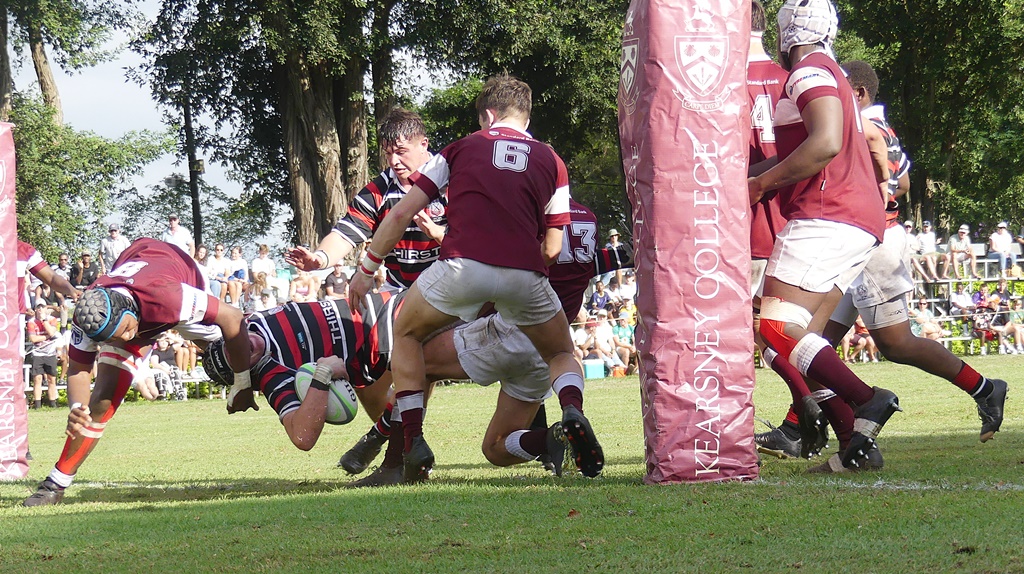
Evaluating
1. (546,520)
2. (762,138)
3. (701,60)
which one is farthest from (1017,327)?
(546,520)

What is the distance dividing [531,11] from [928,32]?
1446 centimetres

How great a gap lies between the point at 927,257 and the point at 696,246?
944 inches

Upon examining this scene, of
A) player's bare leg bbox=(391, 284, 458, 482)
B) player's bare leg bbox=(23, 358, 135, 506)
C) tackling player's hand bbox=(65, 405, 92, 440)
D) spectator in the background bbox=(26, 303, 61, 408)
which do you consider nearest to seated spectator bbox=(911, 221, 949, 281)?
spectator in the background bbox=(26, 303, 61, 408)

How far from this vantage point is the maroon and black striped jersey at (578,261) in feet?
23.1

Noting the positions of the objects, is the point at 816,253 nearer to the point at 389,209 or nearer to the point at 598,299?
the point at 389,209

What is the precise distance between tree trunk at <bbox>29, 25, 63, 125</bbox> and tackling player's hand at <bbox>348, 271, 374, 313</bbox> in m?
33.4

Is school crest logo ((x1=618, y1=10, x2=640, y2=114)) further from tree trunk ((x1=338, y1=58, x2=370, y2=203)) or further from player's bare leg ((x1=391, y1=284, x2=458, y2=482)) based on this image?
tree trunk ((x1=338, y1=58, x2=370, y2=203))

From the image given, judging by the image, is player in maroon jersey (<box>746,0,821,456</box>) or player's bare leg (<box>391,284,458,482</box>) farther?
player in maroon jersey (<box>746,0,821,456</box>)

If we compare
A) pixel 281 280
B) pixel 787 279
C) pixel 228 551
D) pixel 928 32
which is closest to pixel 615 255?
pixel 787 279

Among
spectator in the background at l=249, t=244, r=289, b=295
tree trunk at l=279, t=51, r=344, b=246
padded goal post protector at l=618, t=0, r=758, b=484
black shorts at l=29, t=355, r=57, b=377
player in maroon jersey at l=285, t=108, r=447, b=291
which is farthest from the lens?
tree trunk at l=279, t=51, r=344, b=246

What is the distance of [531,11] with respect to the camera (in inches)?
1232

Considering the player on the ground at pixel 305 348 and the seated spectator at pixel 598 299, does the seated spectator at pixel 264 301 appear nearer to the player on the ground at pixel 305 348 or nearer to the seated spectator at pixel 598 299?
the seated spectator at pixel 598 299

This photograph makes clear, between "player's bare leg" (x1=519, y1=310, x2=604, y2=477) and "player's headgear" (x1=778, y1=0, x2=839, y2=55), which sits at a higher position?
"player's headgear" (x1=778, y1=0, x2=839, y2=55)

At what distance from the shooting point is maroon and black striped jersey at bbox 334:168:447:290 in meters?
7.44
